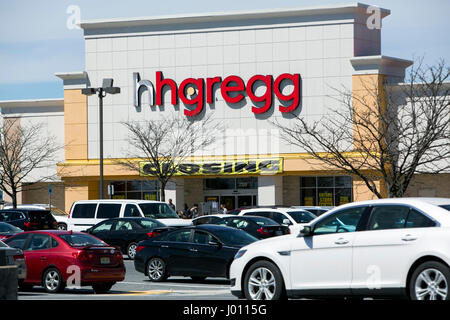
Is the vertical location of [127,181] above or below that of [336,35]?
below

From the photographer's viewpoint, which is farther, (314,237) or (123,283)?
(123,283)

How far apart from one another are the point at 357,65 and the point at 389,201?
1720 inches

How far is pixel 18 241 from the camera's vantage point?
21.0 m

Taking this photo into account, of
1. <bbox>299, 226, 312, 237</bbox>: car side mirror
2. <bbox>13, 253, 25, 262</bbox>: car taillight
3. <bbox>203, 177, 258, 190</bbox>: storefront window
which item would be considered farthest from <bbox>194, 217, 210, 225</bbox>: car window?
<bbox>203, 177, 258, 190</bbox>: storefront window

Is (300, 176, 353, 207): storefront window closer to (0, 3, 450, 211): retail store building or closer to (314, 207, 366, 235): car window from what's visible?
(0, 3, 450, 211): retail store building

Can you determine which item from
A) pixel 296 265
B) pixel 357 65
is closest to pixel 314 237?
pixel 296 265

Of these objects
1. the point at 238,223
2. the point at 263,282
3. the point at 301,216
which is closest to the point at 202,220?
the point at 301,216

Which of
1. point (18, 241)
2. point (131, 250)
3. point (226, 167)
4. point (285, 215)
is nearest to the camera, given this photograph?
point (18, 241)

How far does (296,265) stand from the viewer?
1339 centimetres

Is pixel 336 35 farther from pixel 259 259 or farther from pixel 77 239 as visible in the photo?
pixel 259 259

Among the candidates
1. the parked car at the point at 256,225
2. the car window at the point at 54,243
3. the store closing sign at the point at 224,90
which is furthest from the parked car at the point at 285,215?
the store closing sign at the point at 224,90

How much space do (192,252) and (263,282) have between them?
A: 7.93 meters

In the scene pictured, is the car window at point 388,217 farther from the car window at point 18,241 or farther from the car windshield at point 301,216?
the car windshield at point 301,216

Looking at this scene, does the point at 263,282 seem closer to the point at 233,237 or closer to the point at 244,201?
the point at 233,237
